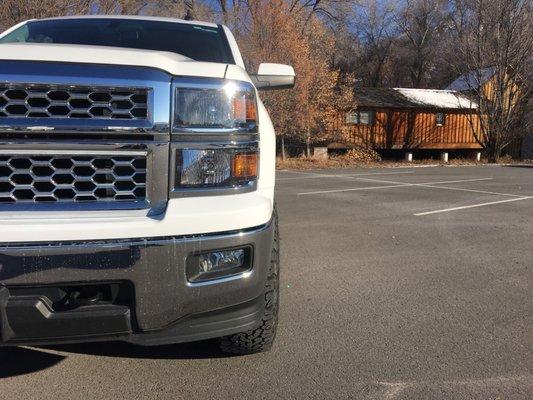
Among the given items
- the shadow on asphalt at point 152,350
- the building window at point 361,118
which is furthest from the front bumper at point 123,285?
the building window at point 361,118

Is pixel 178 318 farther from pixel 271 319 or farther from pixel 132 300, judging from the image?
pixel 271 319

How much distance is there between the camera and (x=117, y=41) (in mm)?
3941

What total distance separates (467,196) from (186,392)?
975 centimetres

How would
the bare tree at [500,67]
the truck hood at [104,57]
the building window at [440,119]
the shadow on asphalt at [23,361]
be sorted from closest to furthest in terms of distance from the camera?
1. the truck hood at [104,57]
2. the shadow on asphalt at [23,361]
3. the bare tree at [500,67]
4. the building window at [440,119]

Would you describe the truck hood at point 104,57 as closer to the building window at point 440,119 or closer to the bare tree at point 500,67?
the bare tree at point 500,67

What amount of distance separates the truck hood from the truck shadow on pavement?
1719mm

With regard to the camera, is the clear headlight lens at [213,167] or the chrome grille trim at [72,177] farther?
the clear headlight lens at [213,167]

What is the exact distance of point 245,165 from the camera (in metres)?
2.63

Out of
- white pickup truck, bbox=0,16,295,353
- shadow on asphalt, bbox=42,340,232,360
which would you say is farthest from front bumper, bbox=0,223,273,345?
shadow on asphalt, bbox=42,340,232,360

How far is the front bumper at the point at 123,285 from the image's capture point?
2.23m

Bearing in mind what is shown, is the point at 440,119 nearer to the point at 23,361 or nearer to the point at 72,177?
the point at 23,361

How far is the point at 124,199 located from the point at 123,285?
395 mm

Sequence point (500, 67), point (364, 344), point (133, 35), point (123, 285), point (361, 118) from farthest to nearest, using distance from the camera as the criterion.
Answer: point (361, 118) < point (500, 67) < point (133, 35) < point (364, 344) < point (123, 285)

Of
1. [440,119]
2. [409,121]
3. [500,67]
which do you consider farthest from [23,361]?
[440,119]
